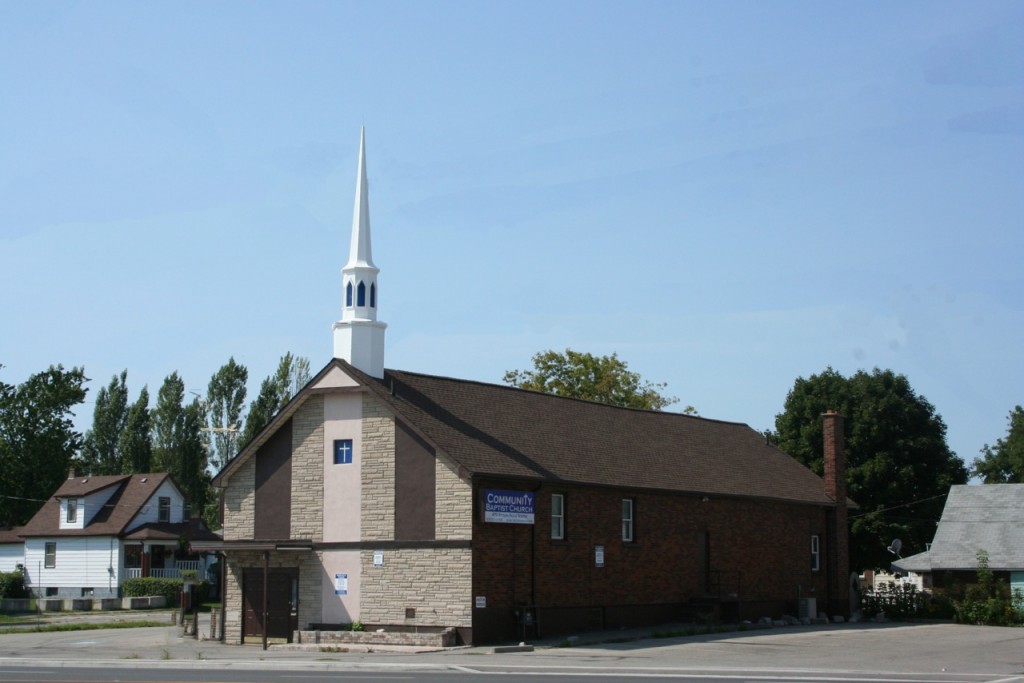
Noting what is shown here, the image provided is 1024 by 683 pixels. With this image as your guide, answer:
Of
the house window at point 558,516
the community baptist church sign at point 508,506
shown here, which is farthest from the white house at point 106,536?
the community baptist church sign at point 508,506

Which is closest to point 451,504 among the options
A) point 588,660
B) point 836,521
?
point 588,660

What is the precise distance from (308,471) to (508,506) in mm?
6570

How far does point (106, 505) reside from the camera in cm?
6931

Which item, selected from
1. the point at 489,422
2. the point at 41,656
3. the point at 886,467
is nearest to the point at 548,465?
the point at 489,422

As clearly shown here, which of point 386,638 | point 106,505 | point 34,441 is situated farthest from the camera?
point 34,441

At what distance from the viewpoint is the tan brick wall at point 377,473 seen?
116 ft

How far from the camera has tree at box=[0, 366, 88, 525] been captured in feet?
273

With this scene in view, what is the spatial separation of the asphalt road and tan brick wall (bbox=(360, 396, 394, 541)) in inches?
170

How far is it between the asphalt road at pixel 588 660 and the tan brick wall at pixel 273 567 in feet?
3.23

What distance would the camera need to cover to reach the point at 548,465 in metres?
37.4

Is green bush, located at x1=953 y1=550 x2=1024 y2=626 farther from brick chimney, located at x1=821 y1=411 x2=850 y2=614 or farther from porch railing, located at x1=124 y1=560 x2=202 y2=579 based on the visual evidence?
porch railing, located at x1=124 y1=560 x2=202 y2=579

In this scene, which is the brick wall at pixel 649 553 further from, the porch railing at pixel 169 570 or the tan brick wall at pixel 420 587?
the porch railing at pixel 169 570

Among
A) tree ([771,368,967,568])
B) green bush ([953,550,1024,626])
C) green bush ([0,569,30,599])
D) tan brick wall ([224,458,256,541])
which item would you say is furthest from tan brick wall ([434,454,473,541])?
green bush ([0,569,30,599])

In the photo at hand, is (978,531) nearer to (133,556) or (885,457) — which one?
(885,457)
